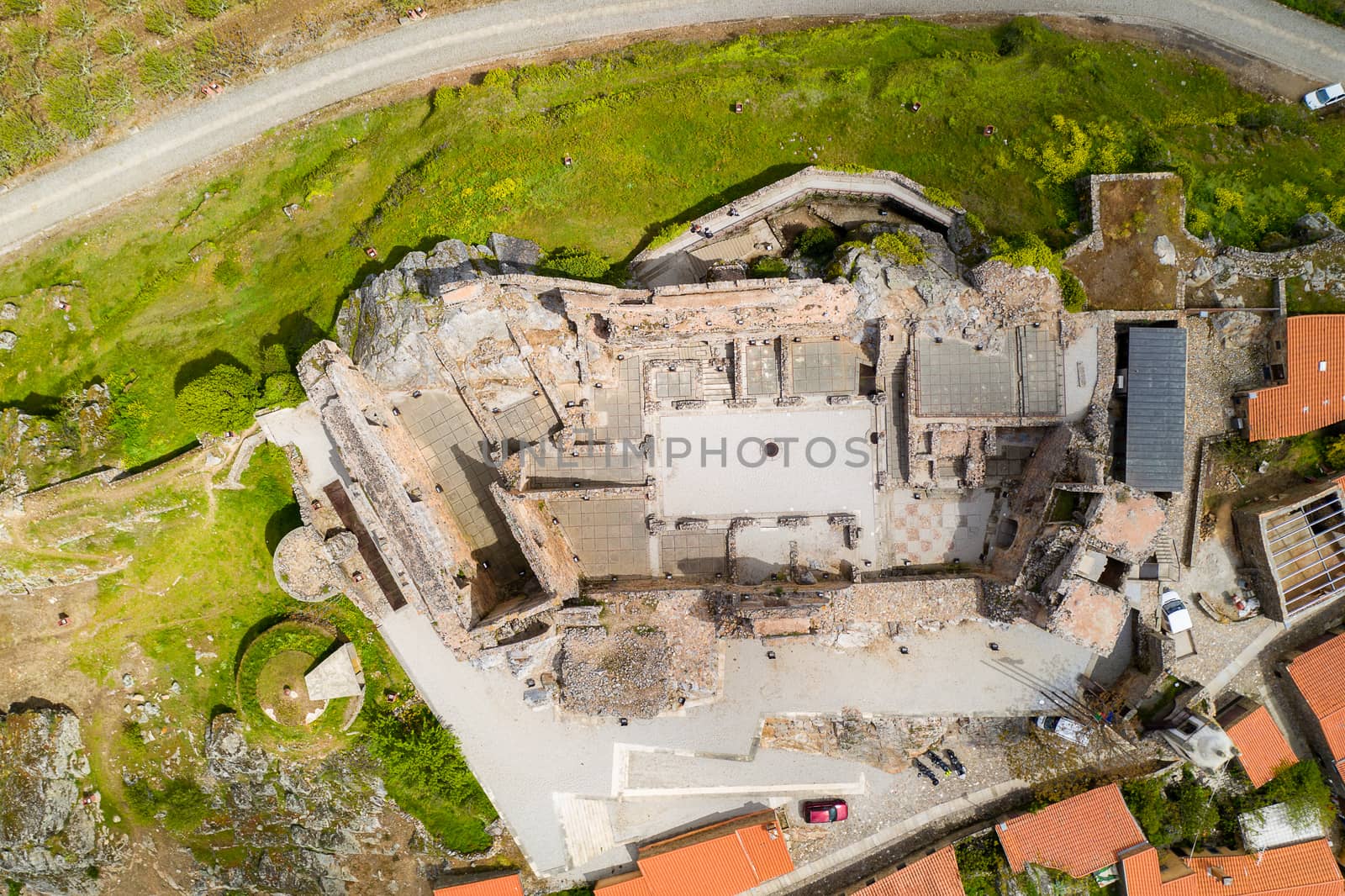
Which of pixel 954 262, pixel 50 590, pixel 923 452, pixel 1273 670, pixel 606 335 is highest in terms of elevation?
pixel 954 262

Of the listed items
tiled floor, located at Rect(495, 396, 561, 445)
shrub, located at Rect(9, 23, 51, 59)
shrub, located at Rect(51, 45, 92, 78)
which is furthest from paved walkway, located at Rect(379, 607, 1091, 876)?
shrub, located at Rect(9, 23, 51, 59)

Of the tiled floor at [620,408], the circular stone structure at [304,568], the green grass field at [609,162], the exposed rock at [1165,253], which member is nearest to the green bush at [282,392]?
the green grass field at [609,162]

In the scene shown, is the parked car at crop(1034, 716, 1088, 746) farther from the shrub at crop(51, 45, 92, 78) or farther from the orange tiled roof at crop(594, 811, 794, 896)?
the shrub at crop(51, 45, 92, 78)

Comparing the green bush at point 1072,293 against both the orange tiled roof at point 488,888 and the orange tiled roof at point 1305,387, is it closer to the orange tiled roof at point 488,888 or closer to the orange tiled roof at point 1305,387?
the orange tiled roof at point 1305,387

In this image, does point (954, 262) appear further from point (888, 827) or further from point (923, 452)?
point (888, 827)

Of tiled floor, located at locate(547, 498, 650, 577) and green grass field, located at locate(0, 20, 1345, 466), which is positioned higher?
green grass field, located at locate(0, 20, 1345, 466)

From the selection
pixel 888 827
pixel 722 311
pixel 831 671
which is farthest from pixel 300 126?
pixel 888 827

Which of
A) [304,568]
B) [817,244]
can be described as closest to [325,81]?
[304,568]
